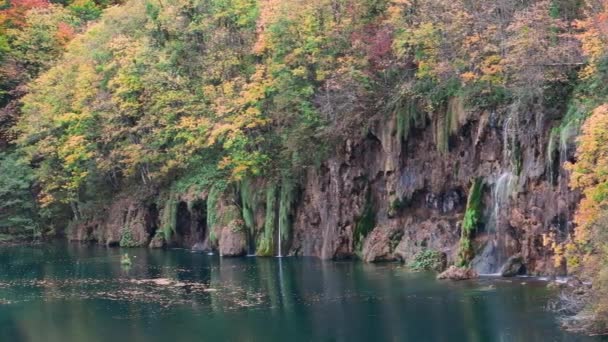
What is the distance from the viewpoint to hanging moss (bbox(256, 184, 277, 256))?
50469mm

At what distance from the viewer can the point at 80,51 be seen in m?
65.3

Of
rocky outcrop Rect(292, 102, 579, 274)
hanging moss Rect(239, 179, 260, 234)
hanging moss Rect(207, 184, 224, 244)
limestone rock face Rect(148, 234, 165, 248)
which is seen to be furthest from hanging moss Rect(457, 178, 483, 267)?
limestone rock face Rect(148, 234, 165, 248)

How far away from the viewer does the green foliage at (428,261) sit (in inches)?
1615

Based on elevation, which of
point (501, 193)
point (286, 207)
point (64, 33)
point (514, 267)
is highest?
point (64, 33)

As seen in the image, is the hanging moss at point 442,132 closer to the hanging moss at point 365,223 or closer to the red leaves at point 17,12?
the hanging moss at point 365,223

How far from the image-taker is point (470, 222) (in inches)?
1576

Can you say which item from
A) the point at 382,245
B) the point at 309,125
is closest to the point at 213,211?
the point at 309,125

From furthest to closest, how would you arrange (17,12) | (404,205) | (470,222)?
(17,12) → (404,205) → (470,222)

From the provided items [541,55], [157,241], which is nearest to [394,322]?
[541,55]

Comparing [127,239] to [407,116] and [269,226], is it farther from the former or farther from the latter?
[407,116]

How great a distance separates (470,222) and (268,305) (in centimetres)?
1024

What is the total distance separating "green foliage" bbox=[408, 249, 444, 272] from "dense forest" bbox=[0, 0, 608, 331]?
11.8 inches

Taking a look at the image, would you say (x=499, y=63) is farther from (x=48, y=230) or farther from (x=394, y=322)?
(x=48, y=230)

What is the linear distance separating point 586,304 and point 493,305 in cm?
486
